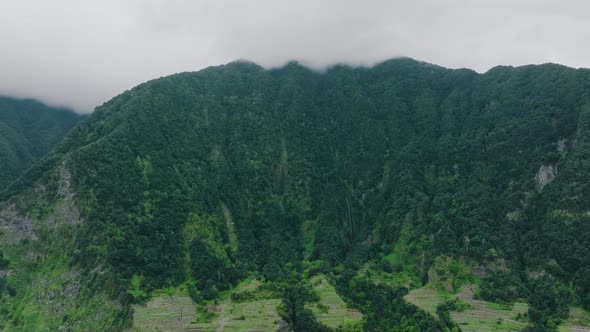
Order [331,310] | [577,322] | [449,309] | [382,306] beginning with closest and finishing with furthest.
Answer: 1. [577,322]
2. [449,309]
3. [331,310]
4. [382,306]

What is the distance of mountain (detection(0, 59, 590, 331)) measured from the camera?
12950 centimetres

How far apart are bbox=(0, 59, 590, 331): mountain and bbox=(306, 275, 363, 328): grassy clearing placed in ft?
3.45

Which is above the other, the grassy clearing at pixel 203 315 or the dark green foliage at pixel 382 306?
the grassy clearing at pixel 203 315

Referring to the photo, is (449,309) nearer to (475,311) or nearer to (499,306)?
(475,311)

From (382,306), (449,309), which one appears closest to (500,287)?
(449,309)

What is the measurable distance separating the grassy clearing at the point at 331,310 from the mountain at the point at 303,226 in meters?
1.05

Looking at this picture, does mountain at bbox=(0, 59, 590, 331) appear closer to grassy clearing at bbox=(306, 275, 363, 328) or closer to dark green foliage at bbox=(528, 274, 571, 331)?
dark green foliage at bbox=(528, 274, 571, 331)

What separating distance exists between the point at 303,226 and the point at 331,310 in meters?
59.8

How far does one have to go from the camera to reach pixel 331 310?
133 metres

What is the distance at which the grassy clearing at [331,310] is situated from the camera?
12595cm

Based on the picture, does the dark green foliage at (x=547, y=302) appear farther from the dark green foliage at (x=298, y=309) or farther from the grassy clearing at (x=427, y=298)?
the dark green foliage at (x=298, y=309)

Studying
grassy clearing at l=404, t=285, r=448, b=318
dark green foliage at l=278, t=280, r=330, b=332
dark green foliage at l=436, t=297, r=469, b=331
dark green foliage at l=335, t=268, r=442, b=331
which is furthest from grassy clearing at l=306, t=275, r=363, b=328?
dark green foliage at l=436, t=297, r=469, b=331

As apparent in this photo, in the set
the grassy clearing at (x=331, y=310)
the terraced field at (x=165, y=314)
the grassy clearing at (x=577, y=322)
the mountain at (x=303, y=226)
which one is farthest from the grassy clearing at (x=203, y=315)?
the grassy clearing at (x=577, y=322)

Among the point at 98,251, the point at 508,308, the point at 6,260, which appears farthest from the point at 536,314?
the point at 6,260
